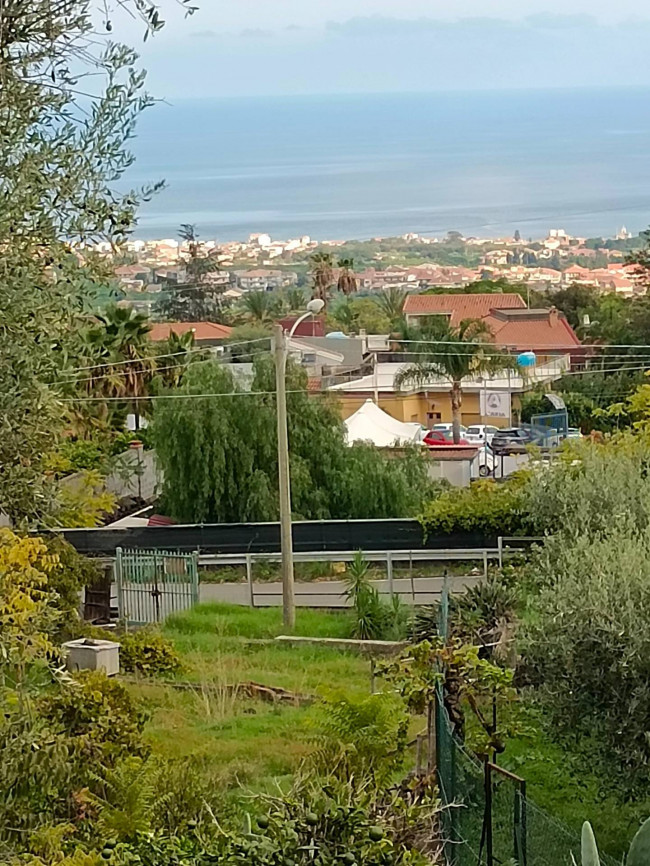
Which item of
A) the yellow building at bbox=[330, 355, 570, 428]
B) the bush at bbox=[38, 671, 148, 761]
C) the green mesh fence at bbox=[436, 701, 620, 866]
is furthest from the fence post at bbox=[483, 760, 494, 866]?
the yellow building at bbox=[330, 355, 570, 428]

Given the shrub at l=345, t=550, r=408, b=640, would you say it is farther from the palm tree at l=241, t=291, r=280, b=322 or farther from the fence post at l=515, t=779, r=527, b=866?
the palm tree at l=241, t=291, r=280, b=322

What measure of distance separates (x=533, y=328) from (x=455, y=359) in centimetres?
1539

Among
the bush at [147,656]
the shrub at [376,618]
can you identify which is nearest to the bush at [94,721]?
the bush at [147,656]

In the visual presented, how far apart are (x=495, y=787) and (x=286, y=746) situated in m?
3.01

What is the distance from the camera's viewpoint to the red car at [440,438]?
31.7 metres

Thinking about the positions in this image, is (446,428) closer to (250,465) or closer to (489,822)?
(250,465)

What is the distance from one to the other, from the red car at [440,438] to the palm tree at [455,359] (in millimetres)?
355

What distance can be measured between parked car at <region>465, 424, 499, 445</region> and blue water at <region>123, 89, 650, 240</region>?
149 feet

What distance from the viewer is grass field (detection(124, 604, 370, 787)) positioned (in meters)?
8.44

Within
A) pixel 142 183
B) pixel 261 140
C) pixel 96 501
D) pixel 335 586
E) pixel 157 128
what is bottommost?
pixel 335 586

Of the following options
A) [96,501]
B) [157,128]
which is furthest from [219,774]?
[96,501]

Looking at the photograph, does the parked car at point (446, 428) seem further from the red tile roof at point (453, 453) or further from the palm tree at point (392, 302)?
the palm tree at point (392, 302)

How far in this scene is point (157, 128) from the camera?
153 inches

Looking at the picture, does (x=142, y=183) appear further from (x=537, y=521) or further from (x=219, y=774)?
(x=537, y=521)
